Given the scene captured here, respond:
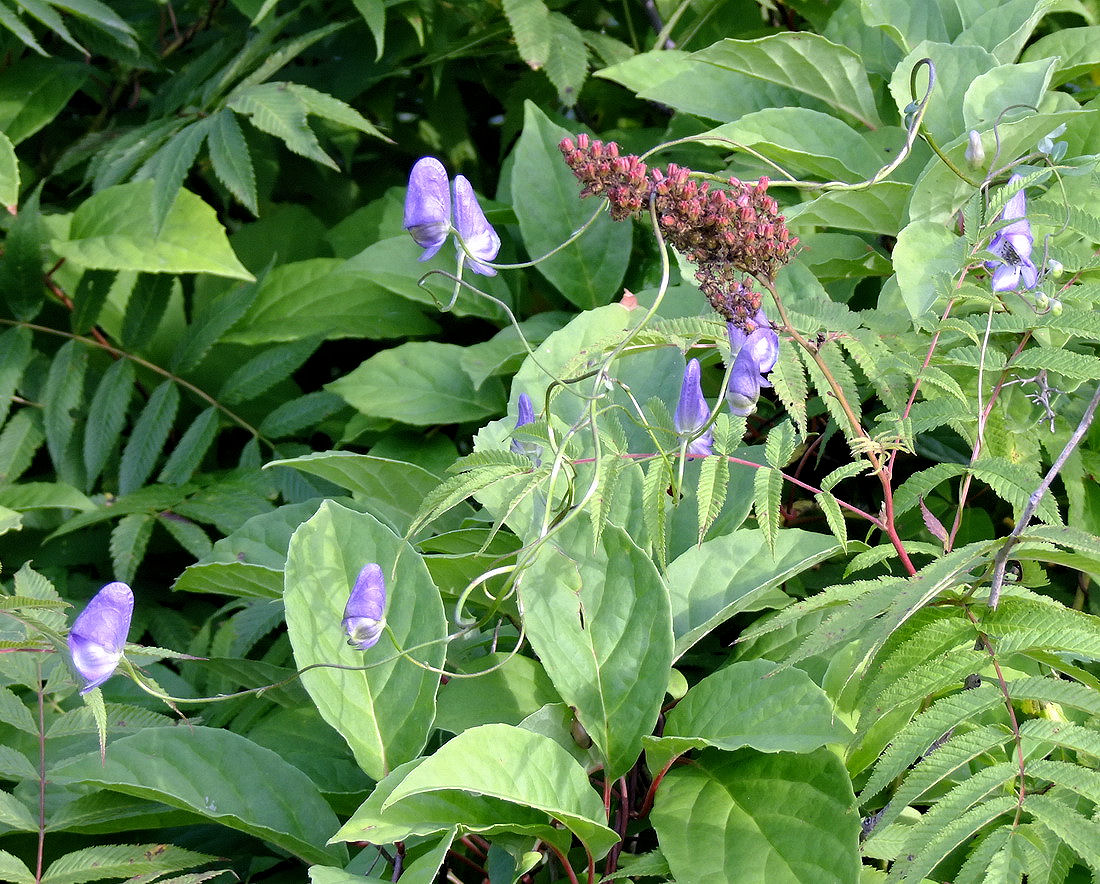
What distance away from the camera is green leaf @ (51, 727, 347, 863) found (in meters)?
1.02

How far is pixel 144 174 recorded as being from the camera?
1.90 metres

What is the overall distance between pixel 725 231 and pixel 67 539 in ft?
4.64

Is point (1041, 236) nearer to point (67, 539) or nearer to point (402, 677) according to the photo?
point (402, 677)

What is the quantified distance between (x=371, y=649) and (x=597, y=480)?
1.06 ft

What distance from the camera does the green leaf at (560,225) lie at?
5.56 ft

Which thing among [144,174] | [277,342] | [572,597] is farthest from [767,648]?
[144,174]

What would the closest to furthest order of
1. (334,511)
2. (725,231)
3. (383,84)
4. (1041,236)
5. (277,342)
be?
(725,231) < (334,511) < (1041,236) < (277,342) < (383,84)

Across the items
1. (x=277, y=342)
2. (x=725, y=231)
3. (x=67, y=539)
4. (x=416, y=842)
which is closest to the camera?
(x=725, y=231)

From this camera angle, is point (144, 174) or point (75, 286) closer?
point (144, 174)

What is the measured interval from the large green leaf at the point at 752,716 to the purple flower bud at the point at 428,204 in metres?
0.50

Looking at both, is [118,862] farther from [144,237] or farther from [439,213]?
[144,237]

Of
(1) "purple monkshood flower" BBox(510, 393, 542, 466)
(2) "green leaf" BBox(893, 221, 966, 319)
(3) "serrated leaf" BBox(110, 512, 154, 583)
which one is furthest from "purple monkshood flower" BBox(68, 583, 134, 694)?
(2) "green leaf" BBox(893, 221, 966, 319)

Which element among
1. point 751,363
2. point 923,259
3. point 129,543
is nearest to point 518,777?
point 751,363

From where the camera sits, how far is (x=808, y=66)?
160 centimetres
